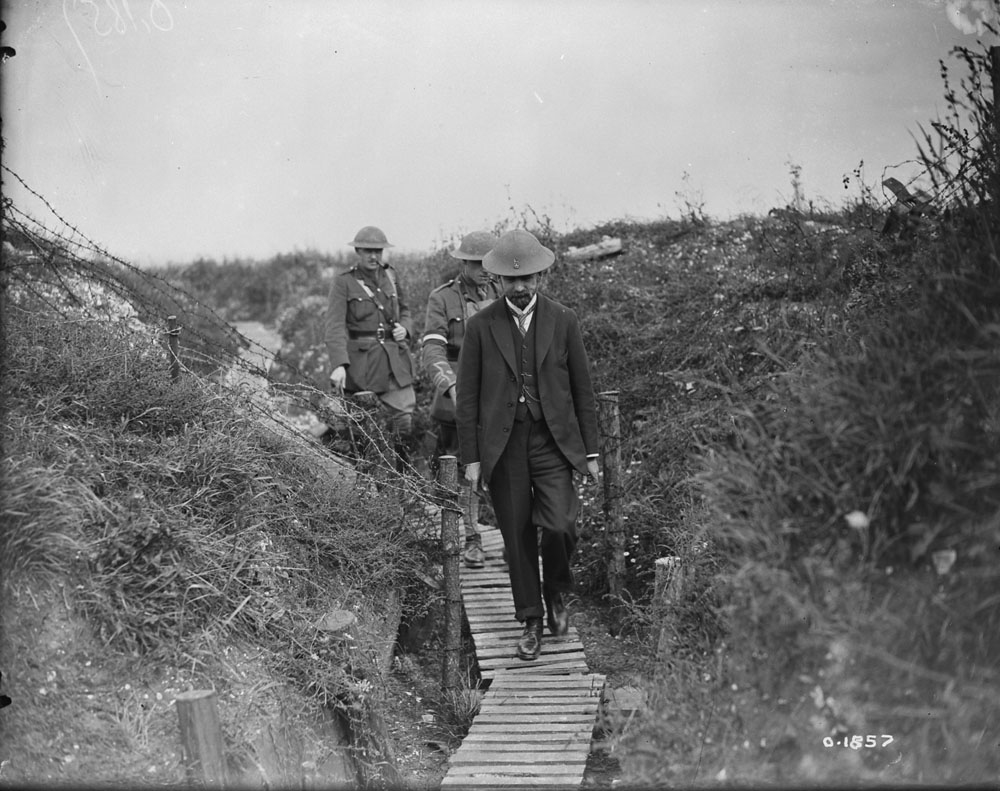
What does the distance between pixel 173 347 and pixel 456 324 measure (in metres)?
2.31

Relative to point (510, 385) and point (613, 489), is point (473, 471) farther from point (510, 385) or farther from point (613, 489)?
point (613, 489)

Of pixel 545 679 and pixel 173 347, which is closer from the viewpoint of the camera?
pixel 545 679

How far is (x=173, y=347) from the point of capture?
7648 mm

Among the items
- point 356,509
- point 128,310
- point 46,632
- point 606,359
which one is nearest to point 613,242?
point 606,359

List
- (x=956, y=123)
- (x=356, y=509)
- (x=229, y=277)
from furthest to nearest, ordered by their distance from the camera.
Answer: (x=229, y=277), (x=356, y=509), (x=956, y=123)

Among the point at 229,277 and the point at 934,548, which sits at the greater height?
the point at 229,277

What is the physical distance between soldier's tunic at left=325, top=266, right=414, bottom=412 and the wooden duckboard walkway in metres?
2.35

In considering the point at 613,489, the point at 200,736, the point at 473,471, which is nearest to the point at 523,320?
the point at 473,471

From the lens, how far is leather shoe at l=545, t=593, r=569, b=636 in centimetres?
670

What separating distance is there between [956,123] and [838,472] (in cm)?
272

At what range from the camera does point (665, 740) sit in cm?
440

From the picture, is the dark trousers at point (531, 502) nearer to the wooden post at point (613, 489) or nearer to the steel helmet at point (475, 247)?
the wooden post at point (613, 489)

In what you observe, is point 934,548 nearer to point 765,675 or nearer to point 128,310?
point 765,675

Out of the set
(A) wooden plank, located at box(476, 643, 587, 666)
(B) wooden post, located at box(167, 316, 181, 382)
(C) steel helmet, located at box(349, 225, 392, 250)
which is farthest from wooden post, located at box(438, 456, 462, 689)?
(C) steel helmet, located at box(349, 225, 392, 250)
